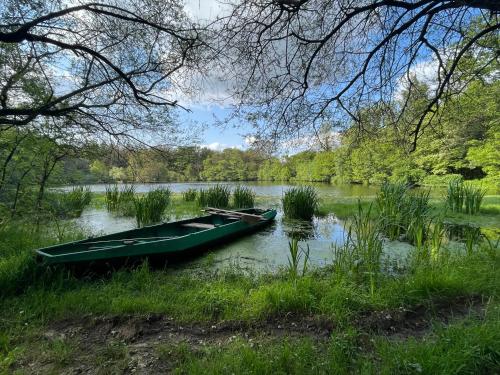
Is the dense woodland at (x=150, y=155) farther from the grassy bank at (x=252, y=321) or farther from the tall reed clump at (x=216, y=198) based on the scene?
the tall reed clump at (x=216, y=198)

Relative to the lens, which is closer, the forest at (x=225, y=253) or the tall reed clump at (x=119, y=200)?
the forest at (x=225, y=253)

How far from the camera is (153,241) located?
14.5ft

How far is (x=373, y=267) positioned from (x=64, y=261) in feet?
→ 11.8

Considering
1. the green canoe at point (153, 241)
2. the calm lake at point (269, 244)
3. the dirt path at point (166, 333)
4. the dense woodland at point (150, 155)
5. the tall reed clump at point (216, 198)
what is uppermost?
the dense woodland at point (150, 155)

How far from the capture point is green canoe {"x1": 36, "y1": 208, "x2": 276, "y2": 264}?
363 cm

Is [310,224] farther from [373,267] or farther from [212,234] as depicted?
[373,267]

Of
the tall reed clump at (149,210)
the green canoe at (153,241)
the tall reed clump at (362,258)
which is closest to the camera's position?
the tall reed clump at (362,258)

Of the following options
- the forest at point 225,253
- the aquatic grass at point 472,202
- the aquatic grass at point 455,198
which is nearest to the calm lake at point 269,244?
the forest at point 225,253

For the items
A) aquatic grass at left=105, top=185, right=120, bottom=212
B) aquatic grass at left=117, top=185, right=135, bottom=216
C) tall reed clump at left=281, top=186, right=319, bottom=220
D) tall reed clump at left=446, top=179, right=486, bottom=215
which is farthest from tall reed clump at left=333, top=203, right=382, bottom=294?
aquatic grass at left=105, top=185, right=120, bottom=212

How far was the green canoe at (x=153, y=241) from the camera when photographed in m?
3.63

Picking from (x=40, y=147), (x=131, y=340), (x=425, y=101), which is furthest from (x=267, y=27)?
(x=40, y=147)

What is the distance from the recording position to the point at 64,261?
3.39 meters

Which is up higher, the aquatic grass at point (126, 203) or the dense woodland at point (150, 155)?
the dense woodland at point (150, 155)

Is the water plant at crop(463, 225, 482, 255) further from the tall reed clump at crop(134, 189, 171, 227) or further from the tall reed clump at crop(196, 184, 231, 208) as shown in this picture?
the tall reed clump at crop(196, 184, 231, 208)
